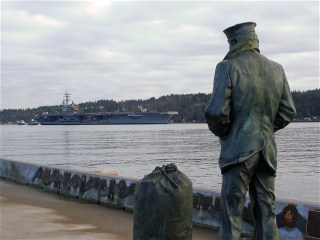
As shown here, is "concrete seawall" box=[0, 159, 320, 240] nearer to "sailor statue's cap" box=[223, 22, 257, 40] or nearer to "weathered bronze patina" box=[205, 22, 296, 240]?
"weathered bronze patina" box=[205, 22, 296, 240]

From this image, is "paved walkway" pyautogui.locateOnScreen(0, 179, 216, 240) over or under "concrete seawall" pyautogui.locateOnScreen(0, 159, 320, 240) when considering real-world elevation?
under

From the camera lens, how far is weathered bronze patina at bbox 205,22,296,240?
5.46 meters

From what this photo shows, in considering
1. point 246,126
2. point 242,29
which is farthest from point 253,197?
point 242,29

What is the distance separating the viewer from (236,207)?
18.2ft

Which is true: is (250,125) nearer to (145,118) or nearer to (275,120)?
(275,120)

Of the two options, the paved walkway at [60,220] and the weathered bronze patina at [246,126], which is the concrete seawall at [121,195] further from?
the weathered bronze patina at [246,126]

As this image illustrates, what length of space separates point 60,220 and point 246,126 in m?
7.55

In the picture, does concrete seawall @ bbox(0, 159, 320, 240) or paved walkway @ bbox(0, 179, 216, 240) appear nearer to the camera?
concrete seawall @ bbox(0, 159, 320, 240)

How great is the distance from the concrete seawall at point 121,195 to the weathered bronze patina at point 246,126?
379 cm

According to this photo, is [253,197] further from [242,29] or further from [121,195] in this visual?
[121,195]

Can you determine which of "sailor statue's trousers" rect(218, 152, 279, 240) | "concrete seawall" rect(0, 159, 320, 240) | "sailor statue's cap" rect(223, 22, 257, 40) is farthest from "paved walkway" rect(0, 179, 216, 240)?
"sailor statue's cap" rect(223, 22, 257, 40)

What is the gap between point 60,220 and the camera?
39.9ft

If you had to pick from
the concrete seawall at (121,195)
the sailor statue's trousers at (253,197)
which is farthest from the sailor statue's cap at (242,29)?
the concrete seawall at (121,195)

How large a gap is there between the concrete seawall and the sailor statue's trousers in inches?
147
